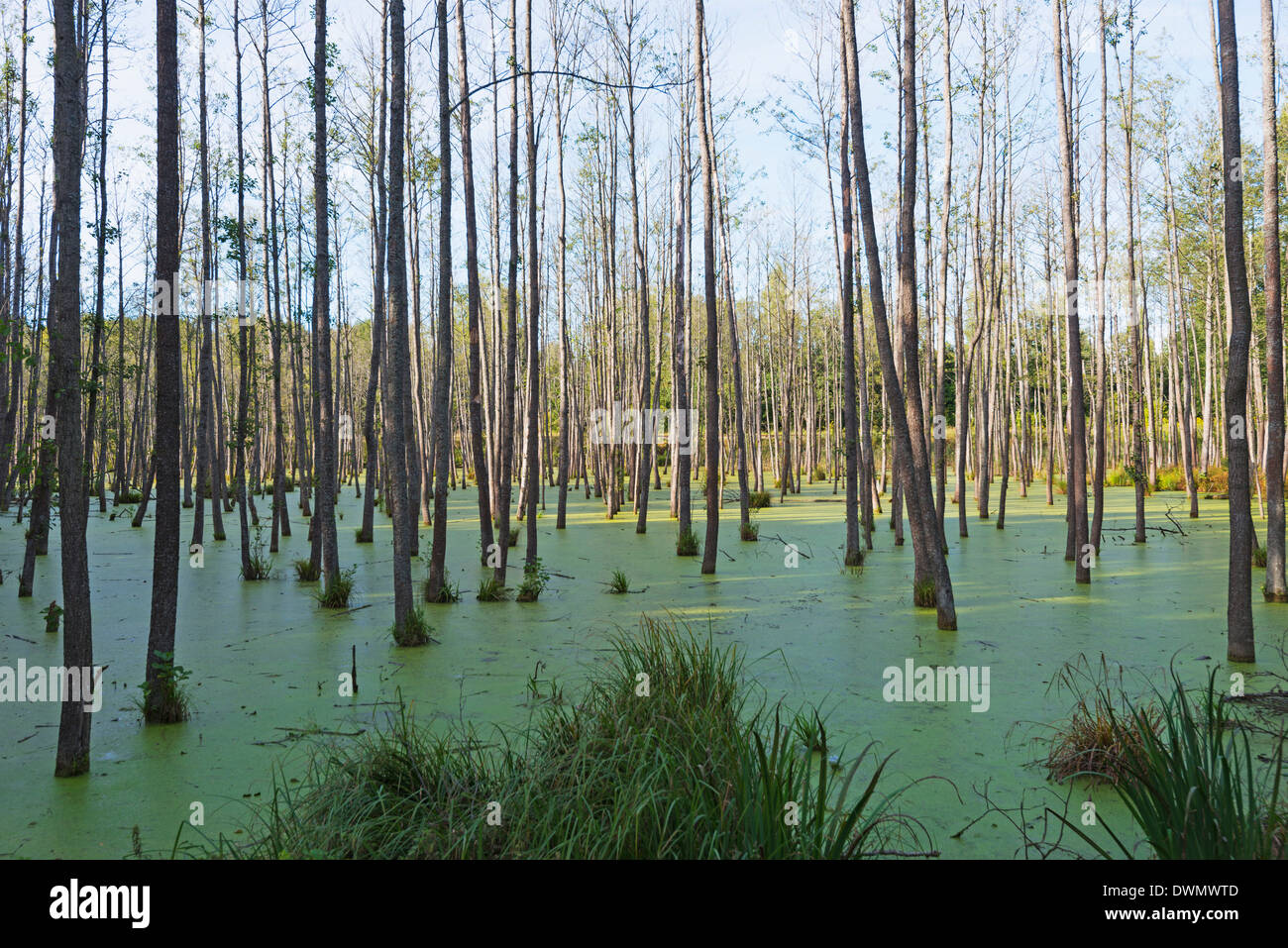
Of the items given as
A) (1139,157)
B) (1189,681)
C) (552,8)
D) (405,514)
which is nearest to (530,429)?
(405,514)

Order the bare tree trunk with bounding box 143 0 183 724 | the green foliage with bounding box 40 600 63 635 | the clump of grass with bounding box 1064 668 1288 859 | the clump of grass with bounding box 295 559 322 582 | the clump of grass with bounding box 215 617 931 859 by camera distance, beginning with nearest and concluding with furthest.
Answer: the clump of grass with bounding box 1064 668 1288 859
the clump of grass with bounding box 215 617 931 859
the bare tree trunk with bounding box 143 0 183 724
the green foliage with bounding box 40 600 63 635
the clump of grass with bounding box 295 559 322 582

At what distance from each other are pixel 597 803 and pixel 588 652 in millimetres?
3078

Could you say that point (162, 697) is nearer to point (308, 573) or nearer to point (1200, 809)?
point (1200, 809)

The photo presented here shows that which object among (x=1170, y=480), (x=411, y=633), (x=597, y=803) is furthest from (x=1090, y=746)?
(x=1170, y=480)

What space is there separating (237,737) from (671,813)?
8.35 feet

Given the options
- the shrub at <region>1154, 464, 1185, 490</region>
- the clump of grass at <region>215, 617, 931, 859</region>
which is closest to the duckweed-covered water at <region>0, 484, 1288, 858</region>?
the clump of grass at <region>215, 617, 931, 859</region>

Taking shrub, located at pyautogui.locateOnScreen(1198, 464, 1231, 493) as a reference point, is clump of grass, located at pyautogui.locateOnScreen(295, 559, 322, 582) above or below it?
below

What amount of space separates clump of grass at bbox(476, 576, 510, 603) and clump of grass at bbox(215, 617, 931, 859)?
432cm

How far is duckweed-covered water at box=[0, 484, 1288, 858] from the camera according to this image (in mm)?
3203

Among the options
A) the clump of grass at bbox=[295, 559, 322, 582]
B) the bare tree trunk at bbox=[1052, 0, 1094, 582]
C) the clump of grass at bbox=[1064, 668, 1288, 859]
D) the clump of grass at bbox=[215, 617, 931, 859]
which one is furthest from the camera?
the clump of grass at bbox=[295, 559, 322, 582]

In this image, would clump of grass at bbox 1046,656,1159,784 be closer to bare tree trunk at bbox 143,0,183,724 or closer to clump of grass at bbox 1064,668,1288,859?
clump of grass at bbox 1064,668,1288,859

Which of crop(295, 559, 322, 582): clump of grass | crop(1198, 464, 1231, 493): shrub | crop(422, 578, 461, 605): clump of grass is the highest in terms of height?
crop(1198, 464, 1231, 493): shrub
